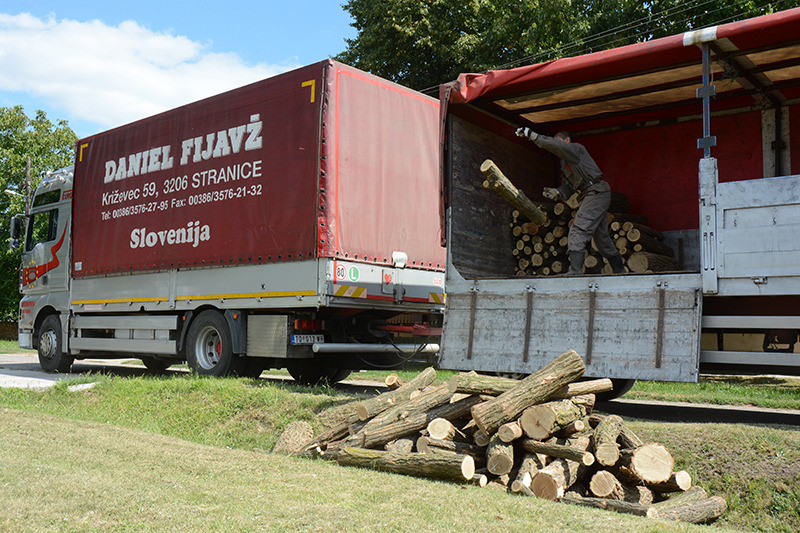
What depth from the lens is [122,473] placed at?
5.39m

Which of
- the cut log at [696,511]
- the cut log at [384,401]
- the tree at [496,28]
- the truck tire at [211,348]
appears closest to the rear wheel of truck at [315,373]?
the truck tire at [211,348]

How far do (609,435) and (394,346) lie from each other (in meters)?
5.16

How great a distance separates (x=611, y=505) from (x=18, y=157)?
129 feet

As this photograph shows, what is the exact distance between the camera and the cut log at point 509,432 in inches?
211

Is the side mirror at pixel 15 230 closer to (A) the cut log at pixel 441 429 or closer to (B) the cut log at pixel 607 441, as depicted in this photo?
(A) the cut log at pixel 441 429

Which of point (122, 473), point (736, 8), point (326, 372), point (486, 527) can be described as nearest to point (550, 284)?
point (486, 527)

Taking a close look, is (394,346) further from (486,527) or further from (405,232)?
(486,527)

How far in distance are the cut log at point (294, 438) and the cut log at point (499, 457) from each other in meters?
2.01

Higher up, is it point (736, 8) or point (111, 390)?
point (736, 8)

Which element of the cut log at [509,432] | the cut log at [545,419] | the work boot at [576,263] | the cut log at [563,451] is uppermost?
the work boot at [576,263]

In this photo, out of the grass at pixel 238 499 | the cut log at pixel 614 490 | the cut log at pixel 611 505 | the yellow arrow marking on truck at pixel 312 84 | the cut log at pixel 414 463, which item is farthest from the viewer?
the yellow arrow marking on truck at pixel 312 84

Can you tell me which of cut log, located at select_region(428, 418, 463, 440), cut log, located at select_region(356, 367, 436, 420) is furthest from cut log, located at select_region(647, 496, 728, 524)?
cut log, located at select_region(356, 367, 436, 420)

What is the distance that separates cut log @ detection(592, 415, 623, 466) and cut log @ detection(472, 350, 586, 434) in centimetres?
43

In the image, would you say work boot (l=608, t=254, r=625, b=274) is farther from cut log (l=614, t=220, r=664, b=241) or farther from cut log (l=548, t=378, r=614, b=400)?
cut log (l=548, t=378, r=614, b=400)
